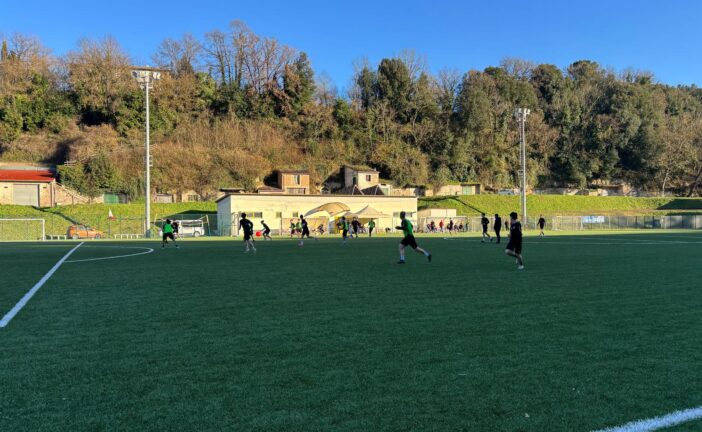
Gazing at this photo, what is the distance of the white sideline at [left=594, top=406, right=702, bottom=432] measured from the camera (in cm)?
333

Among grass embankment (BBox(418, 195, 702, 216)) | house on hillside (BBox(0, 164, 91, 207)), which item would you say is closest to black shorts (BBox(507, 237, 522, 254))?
grass embankment (BBox(418, 195, 702, 216))

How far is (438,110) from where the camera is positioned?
86688 mm

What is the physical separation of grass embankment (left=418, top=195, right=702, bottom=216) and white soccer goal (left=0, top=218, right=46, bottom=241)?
147ft

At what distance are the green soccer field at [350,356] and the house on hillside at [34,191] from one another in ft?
177

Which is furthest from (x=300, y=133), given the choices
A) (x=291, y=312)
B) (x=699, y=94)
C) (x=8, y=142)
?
(x=699, y=94)

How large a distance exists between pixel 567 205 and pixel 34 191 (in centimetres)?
7358

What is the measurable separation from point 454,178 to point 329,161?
2158cm

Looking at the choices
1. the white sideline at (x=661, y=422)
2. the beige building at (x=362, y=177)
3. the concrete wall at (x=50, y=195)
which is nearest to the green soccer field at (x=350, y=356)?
the white sideline at (x=661, y=422)

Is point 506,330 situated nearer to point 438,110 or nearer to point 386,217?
point 386,217

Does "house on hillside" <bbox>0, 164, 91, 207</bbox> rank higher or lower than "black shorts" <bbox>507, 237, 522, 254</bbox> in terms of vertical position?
higher

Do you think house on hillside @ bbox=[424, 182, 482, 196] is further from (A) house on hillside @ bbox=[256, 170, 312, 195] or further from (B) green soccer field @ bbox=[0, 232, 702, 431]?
(B) green soccer field @ bbox=[0, 232, 702, 431]

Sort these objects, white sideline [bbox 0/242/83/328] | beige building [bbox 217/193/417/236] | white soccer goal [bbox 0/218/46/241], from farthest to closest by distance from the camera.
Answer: beige building [bbox 217/193/417/236] → white soccer goal [bbox 0/218/46/241] → white sideline [bbox 0/242/83/328]

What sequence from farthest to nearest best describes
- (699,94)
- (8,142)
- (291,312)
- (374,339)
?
(699,94) → (8,142) → (291,312) → (374,339)

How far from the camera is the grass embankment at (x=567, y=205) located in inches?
2744
